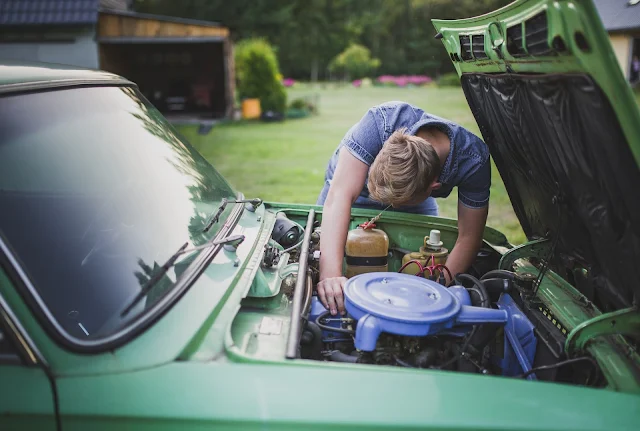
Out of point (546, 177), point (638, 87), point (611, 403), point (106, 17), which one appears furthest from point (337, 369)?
point (106, 17)

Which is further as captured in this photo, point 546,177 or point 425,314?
point 546,177

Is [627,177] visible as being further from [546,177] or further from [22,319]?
[22,319]

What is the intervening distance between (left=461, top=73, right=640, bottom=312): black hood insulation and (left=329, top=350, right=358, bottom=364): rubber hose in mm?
897

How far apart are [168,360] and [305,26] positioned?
4089 centimetres

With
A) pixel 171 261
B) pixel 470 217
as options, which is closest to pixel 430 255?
pixel 470 217

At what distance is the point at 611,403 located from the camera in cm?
131

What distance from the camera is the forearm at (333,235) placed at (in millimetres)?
2258

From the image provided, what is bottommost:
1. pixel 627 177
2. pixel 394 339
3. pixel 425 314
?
pixel 394 339

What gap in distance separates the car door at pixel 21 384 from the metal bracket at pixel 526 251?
1.91 metres

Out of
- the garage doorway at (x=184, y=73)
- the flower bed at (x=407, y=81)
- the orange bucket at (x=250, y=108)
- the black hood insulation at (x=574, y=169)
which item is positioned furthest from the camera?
the flower bed at (x=407, y=81)

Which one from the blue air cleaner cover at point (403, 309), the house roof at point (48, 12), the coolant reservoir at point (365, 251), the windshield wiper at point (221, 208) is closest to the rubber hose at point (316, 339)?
the blue air cleaner cover at point (403, 309)

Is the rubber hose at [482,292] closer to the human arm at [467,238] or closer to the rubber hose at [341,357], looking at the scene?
the human arm at [467,238]

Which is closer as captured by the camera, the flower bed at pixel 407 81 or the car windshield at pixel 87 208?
the car windshield at pixel 87 208

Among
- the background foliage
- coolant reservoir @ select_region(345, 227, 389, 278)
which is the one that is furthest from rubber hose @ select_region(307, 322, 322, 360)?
the background foliage
